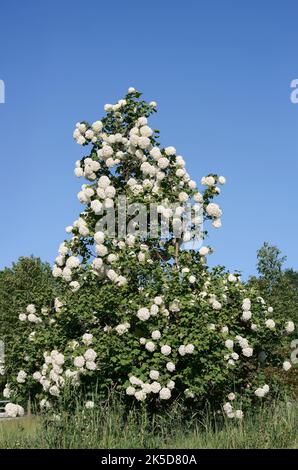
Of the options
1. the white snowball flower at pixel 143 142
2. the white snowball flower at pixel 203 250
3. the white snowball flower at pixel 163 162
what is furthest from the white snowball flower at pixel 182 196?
the white snowball flower at pixel 143 142

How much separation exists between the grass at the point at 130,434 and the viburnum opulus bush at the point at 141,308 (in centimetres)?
60

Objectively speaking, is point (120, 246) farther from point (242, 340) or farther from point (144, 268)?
point (242, 340)

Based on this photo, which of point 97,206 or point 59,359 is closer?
point 59,359

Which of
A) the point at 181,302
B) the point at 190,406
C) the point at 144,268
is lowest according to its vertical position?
the point at 190,406

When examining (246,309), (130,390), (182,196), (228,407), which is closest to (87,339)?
(130,390)

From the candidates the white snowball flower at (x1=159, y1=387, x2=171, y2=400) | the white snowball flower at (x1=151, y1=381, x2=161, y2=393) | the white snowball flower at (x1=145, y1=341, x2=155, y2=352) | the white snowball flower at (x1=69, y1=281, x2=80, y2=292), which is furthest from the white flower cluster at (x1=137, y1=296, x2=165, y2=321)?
the white snowball flower at (x1=69, y1=281, x2=80, y2=292)

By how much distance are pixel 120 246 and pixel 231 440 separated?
4.30m

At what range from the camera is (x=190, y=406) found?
12.3 m

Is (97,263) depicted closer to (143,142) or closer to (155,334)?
(155,334)

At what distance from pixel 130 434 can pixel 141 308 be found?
2.45m

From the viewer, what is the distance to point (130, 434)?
9.62 metres

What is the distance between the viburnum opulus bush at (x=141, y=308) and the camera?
11.3m

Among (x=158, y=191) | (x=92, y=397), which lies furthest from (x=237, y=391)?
(x=158, y=191)

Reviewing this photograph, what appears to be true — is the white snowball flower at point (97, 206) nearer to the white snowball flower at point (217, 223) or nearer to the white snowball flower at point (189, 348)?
the white snowball flower at point (217, 223)
